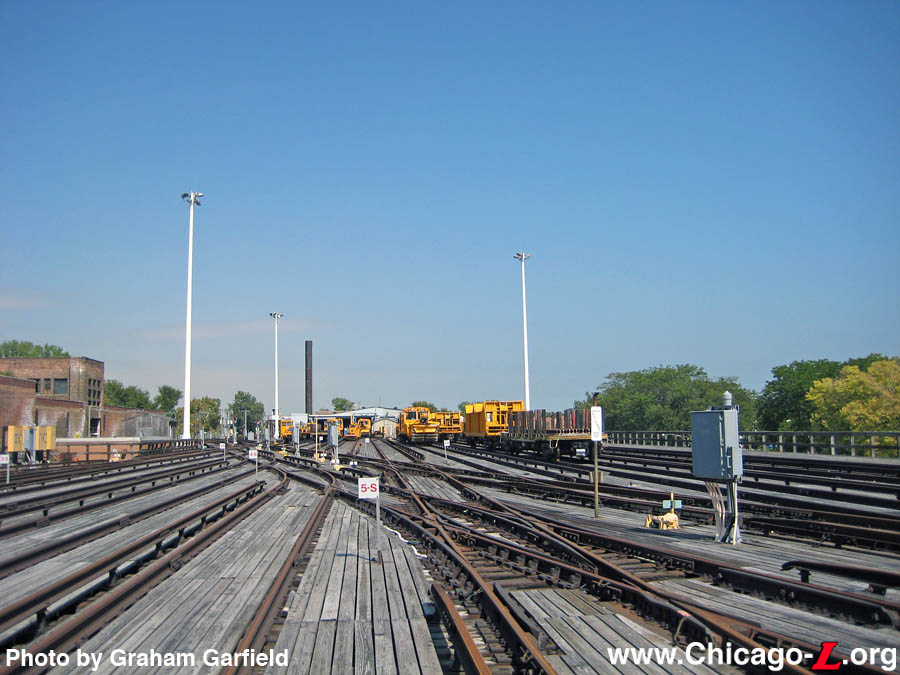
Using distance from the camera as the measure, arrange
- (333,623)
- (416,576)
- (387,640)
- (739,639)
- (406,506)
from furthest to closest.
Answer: (406,506) → (416,576) → (333,623) → (387,640) → (739,639)

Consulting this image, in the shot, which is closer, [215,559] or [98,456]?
[215,559]

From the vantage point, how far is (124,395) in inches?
5979

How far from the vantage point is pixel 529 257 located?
190 ft

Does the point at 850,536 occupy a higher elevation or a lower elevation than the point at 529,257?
lower

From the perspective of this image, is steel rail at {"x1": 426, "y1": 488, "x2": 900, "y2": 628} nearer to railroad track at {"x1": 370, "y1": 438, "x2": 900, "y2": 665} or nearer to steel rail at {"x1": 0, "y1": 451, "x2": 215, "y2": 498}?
railroad track at {"x1": 370, "y1": 438, "x2": 900, "y2": 665}

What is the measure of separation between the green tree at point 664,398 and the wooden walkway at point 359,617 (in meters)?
80.0

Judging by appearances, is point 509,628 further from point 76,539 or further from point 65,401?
point 65,401

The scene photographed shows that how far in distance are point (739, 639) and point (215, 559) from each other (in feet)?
29.1

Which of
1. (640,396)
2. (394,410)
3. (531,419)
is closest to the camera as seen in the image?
(531,419)

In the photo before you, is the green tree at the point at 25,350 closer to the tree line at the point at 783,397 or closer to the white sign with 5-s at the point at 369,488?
the tree line at the point at 783,397

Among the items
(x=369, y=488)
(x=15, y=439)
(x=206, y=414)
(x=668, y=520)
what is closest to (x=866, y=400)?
(x=668, y=520)

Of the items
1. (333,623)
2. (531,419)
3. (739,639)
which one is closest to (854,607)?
(739,639)

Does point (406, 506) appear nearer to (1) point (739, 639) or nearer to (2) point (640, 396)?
(1) point (739, 639)

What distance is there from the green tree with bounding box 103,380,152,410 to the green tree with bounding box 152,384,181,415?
6.99 meters
